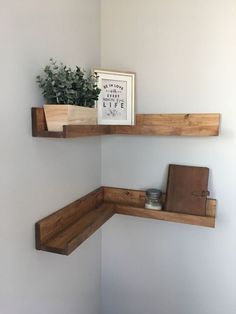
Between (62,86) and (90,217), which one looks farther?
(90,217)

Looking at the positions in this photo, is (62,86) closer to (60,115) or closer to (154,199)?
(60,115)

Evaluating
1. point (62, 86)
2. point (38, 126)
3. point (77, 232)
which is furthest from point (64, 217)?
point (62, 86)

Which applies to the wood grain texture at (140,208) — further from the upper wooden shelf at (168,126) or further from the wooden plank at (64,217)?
the upper wooden shelf at (168,126)

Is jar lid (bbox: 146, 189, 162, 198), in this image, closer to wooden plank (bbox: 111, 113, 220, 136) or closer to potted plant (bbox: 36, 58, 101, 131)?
wooden plank (bbox: 111, 113, 220, 136)

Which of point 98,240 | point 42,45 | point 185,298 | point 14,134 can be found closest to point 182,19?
point 42,45

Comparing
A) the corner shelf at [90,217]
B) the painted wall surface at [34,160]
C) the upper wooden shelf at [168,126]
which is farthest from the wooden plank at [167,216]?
the upper wooden shelf at [168,126]

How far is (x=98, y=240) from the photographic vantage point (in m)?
1.54

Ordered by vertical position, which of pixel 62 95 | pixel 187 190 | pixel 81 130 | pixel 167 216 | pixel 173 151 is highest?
pixel 62 95

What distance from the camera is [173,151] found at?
4.44 ft

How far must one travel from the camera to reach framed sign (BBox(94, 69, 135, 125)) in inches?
51.4

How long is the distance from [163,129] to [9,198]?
0.75m

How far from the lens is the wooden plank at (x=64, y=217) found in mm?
983

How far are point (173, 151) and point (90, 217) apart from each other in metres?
0.52

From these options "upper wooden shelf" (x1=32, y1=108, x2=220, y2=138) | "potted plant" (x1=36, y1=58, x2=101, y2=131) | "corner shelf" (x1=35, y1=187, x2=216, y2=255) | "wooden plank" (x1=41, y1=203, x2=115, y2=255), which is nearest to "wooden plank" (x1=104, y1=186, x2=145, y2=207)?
"corner shelf" (x1=35, y1=187, x2=216, y2=255)
